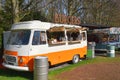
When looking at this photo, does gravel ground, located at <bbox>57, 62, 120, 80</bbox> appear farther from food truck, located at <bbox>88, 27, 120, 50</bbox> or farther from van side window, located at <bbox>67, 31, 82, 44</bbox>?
food truck, located at <bbox>88, 27, 120, 50</bbox>

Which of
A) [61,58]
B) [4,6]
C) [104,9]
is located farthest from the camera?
[104,9]

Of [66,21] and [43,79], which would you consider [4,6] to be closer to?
[66,21]

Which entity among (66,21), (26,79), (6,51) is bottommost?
(26,79)

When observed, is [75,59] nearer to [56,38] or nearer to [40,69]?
[56,38]

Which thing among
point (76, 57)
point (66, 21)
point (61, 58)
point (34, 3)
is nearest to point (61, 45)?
point (61, 58)

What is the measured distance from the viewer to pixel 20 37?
13352 millimetres

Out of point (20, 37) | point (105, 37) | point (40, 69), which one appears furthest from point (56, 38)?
point (105, 37)

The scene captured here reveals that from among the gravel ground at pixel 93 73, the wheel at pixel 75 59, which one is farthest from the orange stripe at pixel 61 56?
the gravel ground at pixel 93 73

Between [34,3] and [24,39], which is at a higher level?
[34,3]

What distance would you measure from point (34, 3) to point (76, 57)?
574 cm

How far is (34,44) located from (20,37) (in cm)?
88

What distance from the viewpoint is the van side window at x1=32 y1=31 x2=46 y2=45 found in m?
13.1

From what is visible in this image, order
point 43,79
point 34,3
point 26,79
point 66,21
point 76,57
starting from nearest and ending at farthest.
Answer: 1. point 43,79
2. point 26,79
3. point 76,57
4. point 34,3
5. point 66,21

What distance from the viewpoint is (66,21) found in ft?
78.0
